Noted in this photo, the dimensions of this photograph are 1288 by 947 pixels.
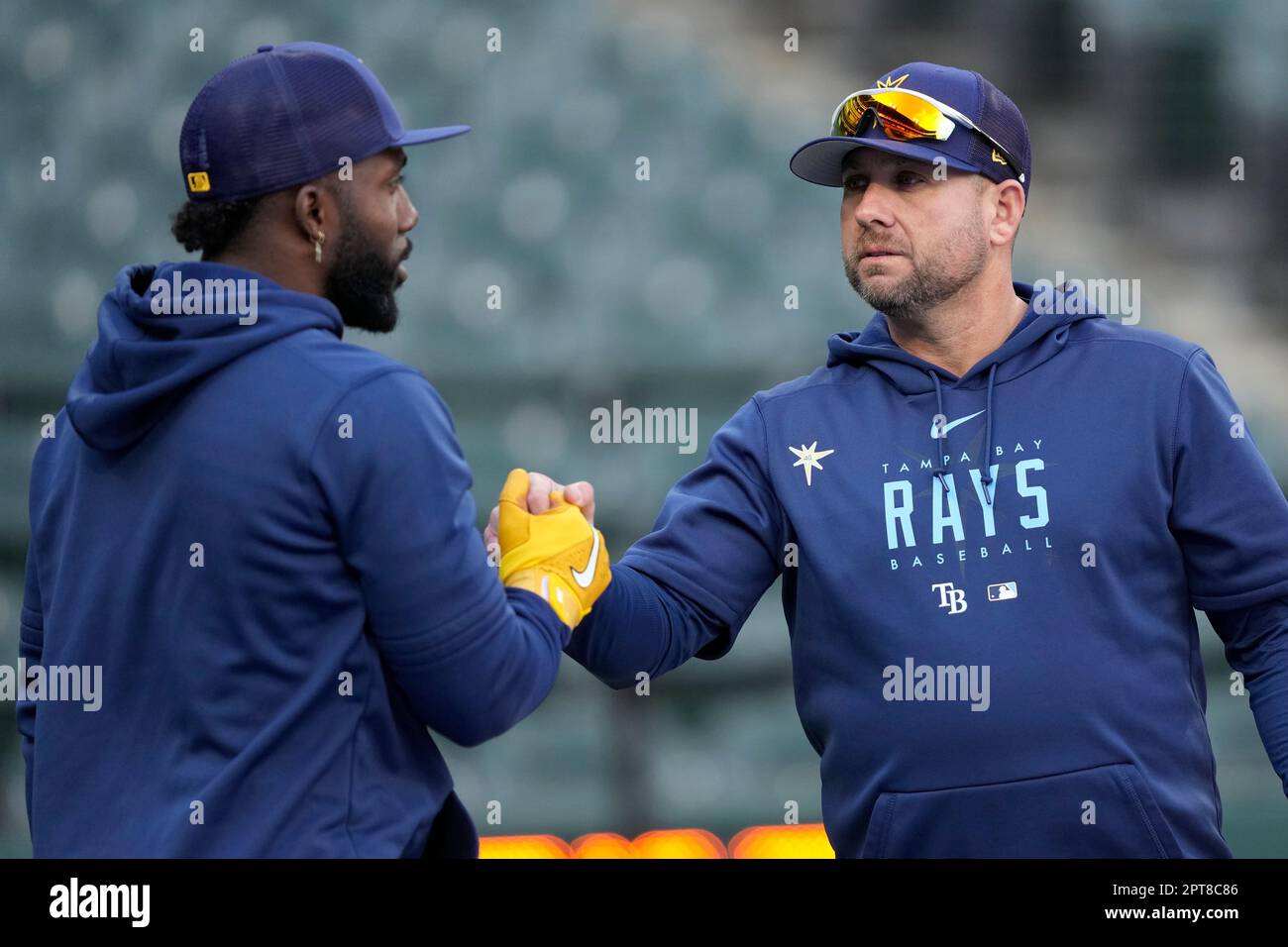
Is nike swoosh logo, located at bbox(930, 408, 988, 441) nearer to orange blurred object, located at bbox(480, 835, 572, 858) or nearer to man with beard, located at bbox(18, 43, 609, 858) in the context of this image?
man with beard, located at bbox(18, 43, 609, 858)

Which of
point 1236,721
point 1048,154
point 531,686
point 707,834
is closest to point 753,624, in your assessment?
point 707,834

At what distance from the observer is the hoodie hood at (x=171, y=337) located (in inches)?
52.9

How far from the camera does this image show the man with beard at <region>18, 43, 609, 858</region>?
4.28ft

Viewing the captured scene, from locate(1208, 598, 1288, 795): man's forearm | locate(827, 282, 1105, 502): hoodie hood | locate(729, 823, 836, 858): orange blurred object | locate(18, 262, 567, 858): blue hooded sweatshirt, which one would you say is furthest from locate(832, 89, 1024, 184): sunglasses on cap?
locate(729, 823, 836, 858): orange blurred object

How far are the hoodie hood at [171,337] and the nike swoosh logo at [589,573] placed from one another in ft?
1.29

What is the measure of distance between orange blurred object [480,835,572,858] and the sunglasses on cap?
6.67ft

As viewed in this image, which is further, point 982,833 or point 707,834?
point 707,834

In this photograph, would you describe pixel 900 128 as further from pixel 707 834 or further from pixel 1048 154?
pixel 1048 154

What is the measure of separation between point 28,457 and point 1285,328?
3.46m

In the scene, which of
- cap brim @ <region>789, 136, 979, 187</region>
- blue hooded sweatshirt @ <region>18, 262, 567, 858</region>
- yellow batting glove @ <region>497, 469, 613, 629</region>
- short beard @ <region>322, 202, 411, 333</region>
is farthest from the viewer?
cap brim @ <region>789, 136, 979, 187</region>

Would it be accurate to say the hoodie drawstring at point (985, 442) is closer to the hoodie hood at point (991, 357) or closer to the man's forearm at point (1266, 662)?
the hoodie hood at point (991, 357)

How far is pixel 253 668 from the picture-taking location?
131 cm

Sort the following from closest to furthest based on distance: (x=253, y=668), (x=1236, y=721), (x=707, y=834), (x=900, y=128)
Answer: (x=253, y=668) < (x=900, y=128) < (x=707, y=834) < (x=1236, y=721)

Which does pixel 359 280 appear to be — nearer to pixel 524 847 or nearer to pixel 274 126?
pixel 274 126
